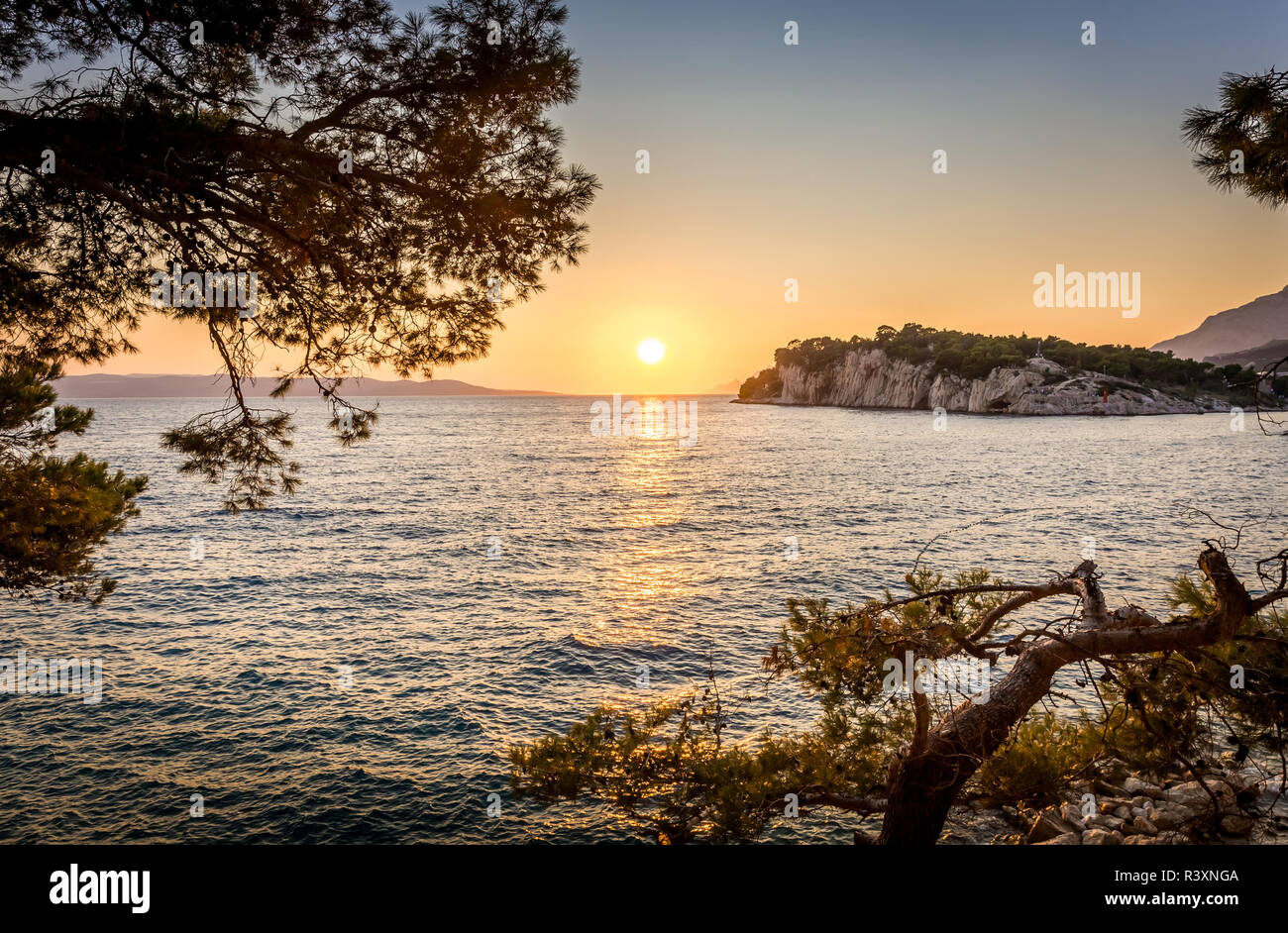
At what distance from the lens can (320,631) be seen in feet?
59.3

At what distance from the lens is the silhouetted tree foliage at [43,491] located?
30.3 feet

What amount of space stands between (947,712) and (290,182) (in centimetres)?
816

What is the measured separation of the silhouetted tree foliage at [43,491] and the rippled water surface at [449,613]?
385 cm

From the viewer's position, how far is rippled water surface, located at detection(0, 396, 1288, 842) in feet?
34.7

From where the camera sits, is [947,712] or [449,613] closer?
[947,712]

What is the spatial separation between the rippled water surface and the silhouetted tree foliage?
3.85 metres

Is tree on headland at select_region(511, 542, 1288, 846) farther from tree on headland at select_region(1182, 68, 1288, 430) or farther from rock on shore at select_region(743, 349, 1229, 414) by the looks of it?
rock on shore at select_region(743, 349, 1229, 414)

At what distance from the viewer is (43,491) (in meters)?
9.82
